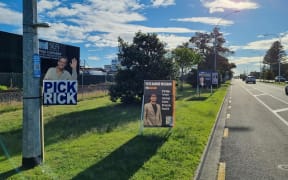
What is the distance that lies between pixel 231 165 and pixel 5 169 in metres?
4.34

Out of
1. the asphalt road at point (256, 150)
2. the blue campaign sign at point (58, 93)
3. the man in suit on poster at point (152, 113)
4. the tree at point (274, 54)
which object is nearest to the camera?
the asphalt road at point (256, 150)

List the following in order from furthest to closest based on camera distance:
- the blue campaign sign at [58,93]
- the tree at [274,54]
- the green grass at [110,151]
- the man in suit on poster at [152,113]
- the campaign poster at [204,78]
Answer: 1. the tree at [274,54]
2. the campaign poster at [204,78]
3. the man in suit on poster at [152,113]
4. the blue campaign sign at [58,93]
5. the green grass at [110,151]

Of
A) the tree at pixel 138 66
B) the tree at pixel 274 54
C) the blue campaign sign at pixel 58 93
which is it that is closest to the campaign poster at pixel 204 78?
the tree at pixel 138 66

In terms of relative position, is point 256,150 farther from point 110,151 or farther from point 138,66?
point 138,66

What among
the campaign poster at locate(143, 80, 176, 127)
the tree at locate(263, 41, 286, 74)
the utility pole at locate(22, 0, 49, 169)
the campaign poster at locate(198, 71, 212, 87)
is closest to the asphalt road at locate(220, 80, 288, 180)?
the campaign poster at locate(143, 80, 176, 127)

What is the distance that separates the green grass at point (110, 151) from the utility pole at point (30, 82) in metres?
0.41

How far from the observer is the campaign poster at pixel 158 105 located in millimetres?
9836

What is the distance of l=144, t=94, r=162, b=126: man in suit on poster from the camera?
9828 millimetres

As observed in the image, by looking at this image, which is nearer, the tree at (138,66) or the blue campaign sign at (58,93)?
the blue campaign sign at (58,93)

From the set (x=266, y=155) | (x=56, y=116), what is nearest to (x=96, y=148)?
(x=266, y=155)

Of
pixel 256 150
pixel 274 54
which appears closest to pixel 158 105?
pixel 256 150

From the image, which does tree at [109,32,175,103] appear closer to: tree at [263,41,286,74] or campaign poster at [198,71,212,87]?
campaign poster at [198,71,212,87]

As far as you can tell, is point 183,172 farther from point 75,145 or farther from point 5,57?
point 5,57

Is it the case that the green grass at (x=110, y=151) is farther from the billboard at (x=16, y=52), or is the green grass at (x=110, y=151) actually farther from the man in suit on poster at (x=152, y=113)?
the billboard at (x=16, y=52)
